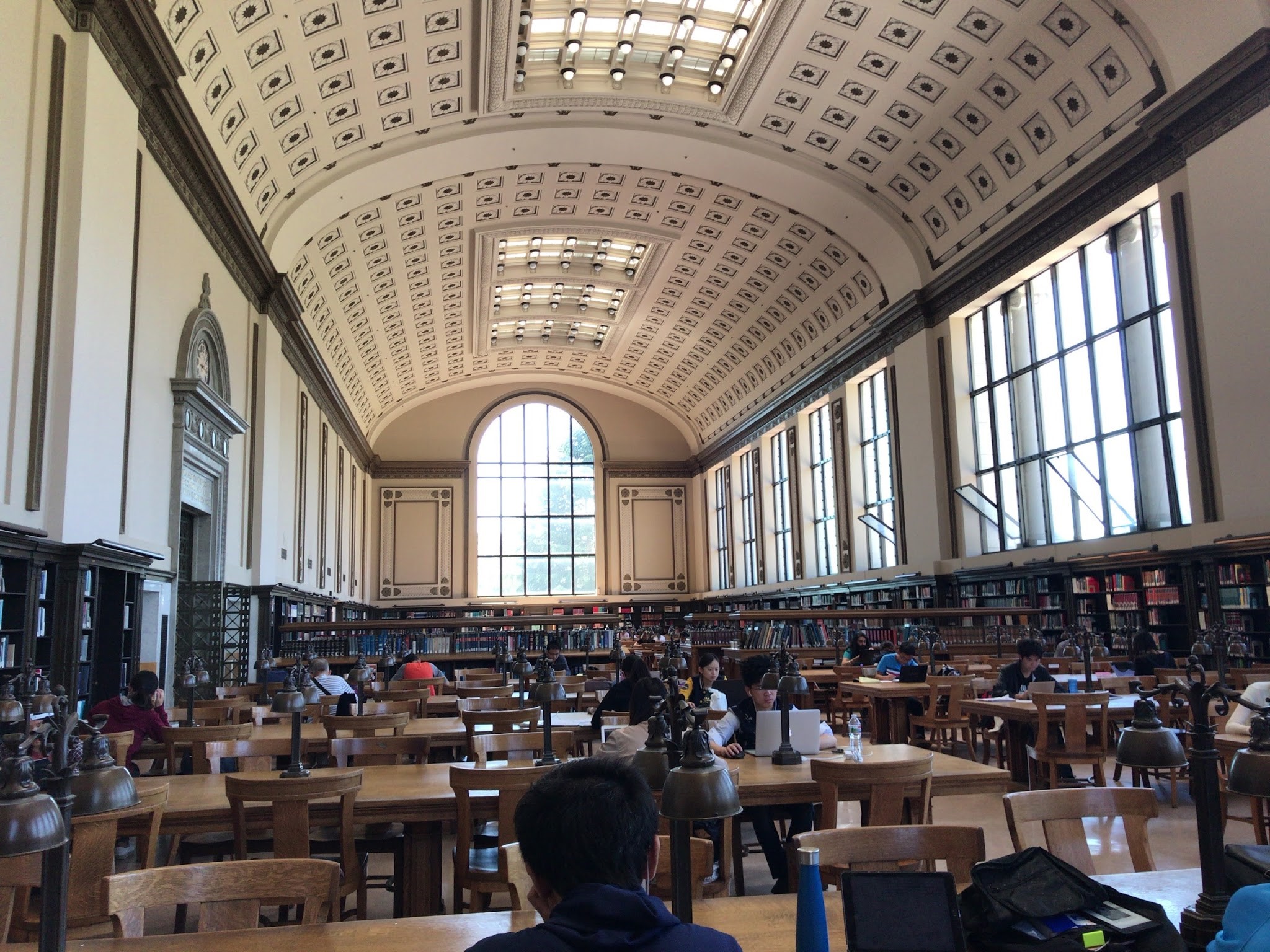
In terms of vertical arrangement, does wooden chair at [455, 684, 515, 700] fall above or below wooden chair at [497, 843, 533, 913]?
above

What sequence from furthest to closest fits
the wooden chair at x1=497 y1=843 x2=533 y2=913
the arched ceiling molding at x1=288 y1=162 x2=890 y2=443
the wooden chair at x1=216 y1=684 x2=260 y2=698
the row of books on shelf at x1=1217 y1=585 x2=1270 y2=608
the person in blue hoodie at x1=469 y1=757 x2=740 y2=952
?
the arched ceiling molding at x1=288 y1=162 x2=890 y2=443 < the row of books on shelf at x1=1217 y1=585 x2=1270 y2=608 < the wooden chair at x1=216 y1=684 x2=260 y2=698 < the wooden chair at x1=497 y1=843 x2=533 y2=913 < the person in blue hoodie at x1=469 y1=757 x2=740 y2=952

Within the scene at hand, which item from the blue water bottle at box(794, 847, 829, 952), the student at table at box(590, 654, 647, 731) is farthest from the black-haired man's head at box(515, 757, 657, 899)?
the student at table at box(590, 654, 647, 731)

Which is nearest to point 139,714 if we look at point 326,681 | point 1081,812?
point 326,681

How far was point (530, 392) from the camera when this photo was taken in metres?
29.1

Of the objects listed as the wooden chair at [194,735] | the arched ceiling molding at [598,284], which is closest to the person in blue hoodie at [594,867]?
the wooden chair at [194,735]

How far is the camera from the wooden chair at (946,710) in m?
8.28

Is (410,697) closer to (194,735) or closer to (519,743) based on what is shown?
(194,735)

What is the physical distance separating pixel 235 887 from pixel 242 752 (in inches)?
107

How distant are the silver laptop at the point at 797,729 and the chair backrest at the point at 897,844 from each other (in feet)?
6.78

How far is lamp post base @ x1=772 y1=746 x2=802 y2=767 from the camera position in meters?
4.45

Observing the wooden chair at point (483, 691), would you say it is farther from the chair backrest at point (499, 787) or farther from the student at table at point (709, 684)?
the chair backrest at point (499, 787)

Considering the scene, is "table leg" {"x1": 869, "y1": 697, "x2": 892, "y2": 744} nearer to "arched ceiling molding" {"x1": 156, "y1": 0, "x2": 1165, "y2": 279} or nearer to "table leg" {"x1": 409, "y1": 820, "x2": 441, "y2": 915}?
"table leg" {"x1": 409, "y1": 820, "x2": 441, "y2": 915}

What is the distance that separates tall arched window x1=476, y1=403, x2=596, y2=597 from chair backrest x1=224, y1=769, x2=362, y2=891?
25.2 m

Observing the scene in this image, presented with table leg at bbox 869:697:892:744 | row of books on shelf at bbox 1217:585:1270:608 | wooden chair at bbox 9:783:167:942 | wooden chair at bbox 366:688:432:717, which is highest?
row of books on shelf at bbox 1217:585:1270:608
